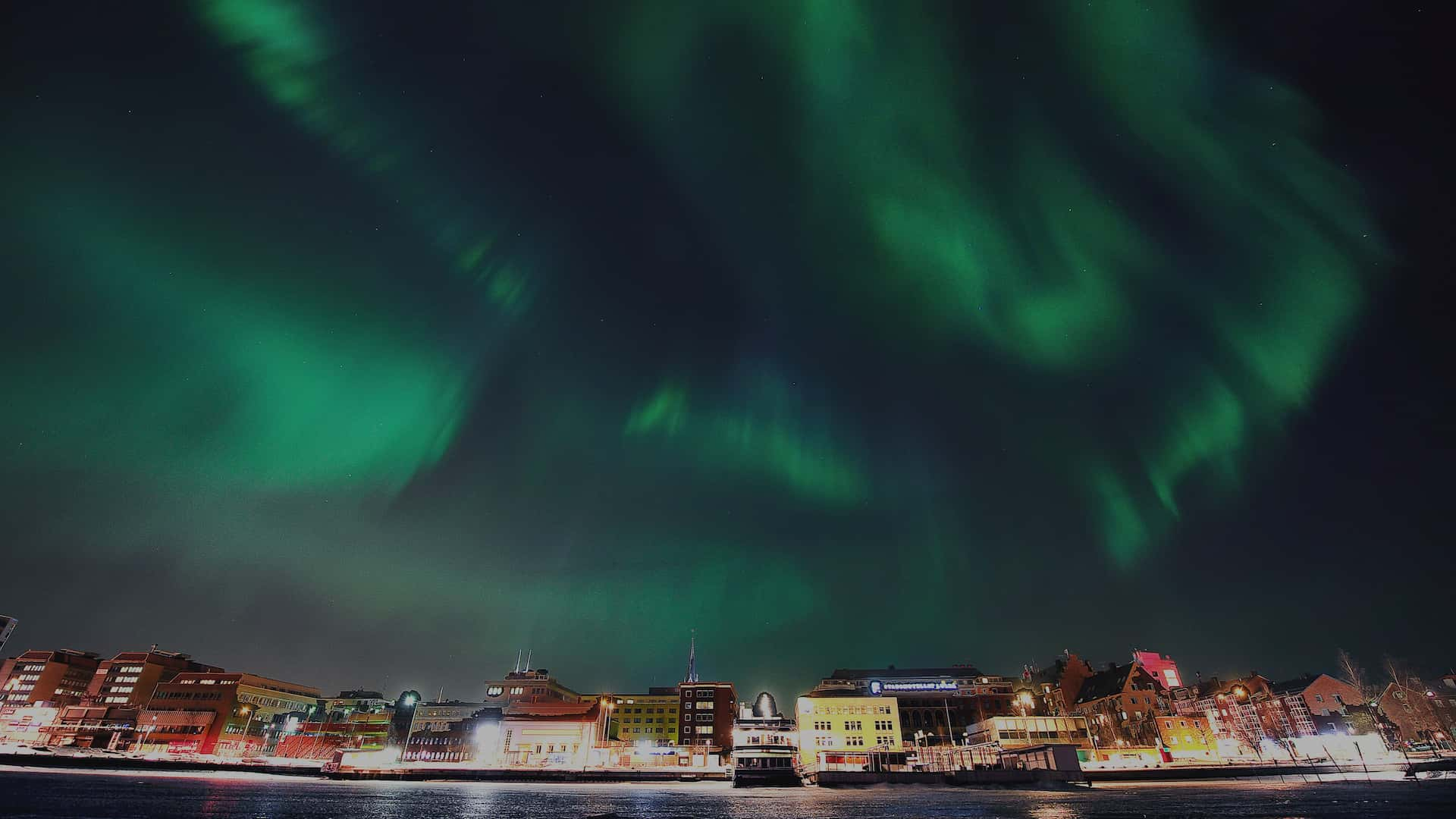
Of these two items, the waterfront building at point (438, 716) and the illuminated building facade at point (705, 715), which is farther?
the waterfront building at point (438, 716)

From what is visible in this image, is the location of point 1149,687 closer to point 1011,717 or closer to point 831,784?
point 1011,717

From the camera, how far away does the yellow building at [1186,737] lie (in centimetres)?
12419

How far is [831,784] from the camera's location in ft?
347

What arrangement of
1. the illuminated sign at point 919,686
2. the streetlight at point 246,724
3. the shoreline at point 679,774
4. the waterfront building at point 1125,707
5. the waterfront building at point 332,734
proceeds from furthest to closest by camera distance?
the illuminated sign at point 919,686, the waterfront building at point 332,734, the streetlight at point 246,724, the waterfront building at point 1125,707, the shoreline at point 679,774

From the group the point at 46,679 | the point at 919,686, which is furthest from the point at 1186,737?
the point at 46,679

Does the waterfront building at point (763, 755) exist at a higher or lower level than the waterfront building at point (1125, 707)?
lower

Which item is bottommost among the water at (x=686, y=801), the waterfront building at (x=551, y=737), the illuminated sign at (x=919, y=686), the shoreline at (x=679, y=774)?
the water at (x=686, y=801)

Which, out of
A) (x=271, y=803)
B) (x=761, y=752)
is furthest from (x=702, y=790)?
(x=271, y=803)

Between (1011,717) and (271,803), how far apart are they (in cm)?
11089

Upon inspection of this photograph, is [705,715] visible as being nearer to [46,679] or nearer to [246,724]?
[246,724]

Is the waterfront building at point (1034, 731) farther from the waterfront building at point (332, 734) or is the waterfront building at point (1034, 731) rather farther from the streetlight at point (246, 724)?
the streetlight at point (246, 724)

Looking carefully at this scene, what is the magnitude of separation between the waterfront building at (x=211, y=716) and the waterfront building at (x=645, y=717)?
8398cm

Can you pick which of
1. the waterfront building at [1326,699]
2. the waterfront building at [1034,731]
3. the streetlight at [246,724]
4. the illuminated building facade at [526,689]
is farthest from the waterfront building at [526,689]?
the waterfront building at [1326,699]

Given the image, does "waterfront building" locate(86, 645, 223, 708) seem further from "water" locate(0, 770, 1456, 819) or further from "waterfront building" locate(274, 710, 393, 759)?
"water" locate(0, 770, 1456, 819)
